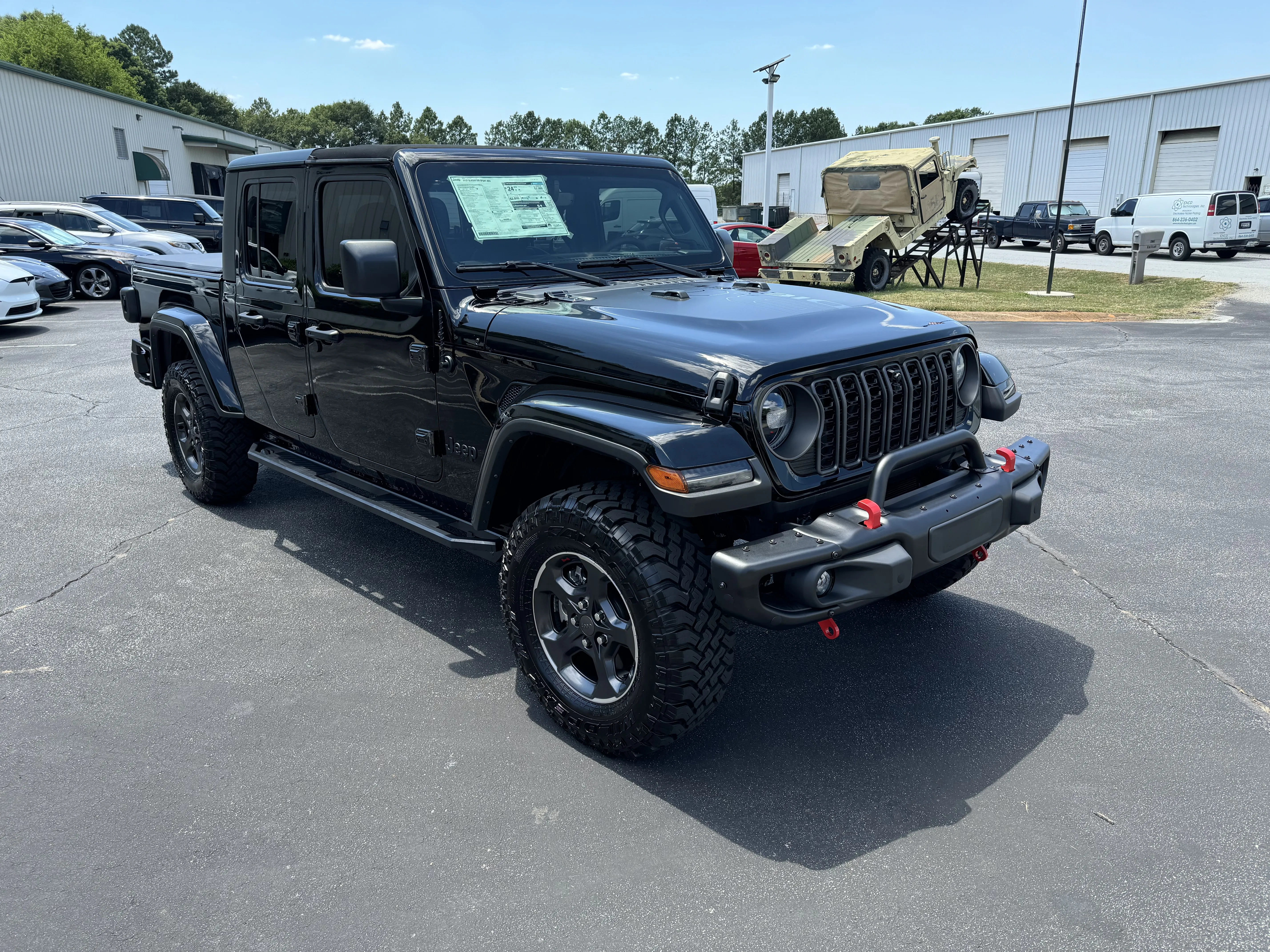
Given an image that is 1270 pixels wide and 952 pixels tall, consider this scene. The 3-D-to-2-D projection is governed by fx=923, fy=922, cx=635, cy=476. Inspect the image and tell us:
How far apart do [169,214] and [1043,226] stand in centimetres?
2871

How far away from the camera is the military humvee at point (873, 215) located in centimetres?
1877

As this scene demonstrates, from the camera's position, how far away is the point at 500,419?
Result: 3457 mm

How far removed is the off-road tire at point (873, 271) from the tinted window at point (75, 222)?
1534 cm

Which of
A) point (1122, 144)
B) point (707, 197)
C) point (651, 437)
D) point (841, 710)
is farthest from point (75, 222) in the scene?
point (1122, 144)

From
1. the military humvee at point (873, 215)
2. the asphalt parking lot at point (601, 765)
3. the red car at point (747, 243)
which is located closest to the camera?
the asphalt parking lot at point (601, 765)

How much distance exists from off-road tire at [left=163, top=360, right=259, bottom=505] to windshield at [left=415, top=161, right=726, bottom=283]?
92.0 inches

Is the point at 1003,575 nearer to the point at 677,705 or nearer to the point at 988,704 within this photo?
the point at 988,704

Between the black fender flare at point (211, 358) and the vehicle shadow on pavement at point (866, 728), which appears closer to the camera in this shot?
the vehicle shadow on pavement at point (866, 728)

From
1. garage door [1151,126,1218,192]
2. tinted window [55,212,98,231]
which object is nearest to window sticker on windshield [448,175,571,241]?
tinted window [55,212,98,231]

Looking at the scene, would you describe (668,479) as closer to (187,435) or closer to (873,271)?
(187,435)

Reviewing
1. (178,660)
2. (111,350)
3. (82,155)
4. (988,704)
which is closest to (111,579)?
(178,660)

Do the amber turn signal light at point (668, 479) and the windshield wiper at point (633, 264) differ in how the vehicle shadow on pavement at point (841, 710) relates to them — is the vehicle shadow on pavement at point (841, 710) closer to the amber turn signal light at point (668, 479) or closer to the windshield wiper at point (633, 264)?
the amber turn signal light at point (668, 479)

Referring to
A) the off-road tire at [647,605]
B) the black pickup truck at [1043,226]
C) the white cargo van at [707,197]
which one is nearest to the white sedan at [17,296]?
the off-road tire at [647,605]

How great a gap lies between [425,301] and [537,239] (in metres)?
0.61
